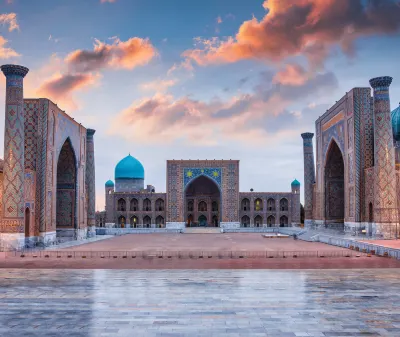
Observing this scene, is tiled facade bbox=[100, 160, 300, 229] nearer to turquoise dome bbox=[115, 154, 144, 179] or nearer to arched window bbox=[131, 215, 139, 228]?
arched window bbox=[131, 215, 139, 228]

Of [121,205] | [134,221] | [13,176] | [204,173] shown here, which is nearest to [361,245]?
[13,176]

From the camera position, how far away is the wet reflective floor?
6797mm

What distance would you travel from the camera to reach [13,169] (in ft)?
71.4

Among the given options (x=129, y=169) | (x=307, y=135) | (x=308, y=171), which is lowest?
(x=308, y=171)

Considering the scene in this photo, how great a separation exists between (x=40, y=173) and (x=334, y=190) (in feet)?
76.3

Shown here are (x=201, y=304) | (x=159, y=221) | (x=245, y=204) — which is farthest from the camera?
(x=245, y=204)

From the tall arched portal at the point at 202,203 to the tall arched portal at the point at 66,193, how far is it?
2377 centimetres

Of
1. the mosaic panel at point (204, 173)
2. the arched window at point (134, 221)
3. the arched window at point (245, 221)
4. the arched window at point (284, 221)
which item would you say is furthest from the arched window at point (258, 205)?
the arched window at point (134, 221)

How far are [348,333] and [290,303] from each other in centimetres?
216

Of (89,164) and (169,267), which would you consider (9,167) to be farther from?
(89,164)

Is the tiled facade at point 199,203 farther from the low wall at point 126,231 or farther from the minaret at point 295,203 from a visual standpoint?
the low wall at point 126,231

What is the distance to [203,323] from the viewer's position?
7.13 m

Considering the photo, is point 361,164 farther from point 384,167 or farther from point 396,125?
point 396,125

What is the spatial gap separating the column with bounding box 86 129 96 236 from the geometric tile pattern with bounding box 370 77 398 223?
20.3m
